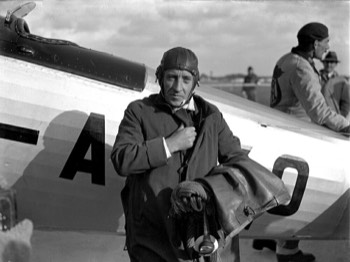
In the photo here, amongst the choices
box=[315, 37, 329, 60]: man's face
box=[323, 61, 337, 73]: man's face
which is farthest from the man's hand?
box=[323, 61, 337, 73]: man's face

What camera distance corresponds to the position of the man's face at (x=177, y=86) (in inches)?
80.0

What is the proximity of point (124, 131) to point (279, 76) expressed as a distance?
197 centimetres

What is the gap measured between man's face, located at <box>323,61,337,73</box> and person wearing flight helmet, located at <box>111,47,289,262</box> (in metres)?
4.45

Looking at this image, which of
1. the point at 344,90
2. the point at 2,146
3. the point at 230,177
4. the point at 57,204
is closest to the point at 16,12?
the point at 2,146

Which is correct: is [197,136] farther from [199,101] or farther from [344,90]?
[344,90]

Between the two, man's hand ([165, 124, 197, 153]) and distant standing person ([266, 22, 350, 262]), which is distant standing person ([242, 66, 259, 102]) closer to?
distant standing person ([266, 22, 350, 262])

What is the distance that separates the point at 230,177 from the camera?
201cm

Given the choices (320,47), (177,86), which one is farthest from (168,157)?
(320,47)

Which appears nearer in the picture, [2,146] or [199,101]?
[199,101]

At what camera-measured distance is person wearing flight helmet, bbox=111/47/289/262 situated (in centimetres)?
199

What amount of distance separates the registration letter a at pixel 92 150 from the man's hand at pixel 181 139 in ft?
1.86

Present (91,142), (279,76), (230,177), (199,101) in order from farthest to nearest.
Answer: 1. (279,76)
2. (91,142)
3. (199,101)
4. (230,177)

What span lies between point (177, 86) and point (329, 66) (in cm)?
468

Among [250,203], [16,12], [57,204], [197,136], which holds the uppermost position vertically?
[16,12]
